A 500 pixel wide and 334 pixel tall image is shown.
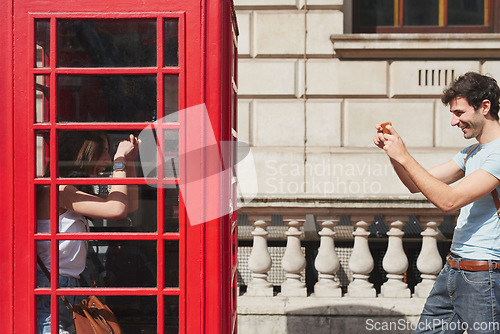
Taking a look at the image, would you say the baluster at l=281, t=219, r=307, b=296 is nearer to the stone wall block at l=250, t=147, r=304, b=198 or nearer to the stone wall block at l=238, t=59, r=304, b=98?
the stone wall block at l=250, t=147, r=304, b=198

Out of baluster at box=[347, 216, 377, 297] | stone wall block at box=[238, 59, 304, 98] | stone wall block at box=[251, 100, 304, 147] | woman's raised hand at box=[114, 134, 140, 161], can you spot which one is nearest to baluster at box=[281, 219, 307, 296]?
baluster at box=[347, 216, 377, 297]

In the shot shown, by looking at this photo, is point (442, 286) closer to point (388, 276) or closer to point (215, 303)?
point (215, 303)

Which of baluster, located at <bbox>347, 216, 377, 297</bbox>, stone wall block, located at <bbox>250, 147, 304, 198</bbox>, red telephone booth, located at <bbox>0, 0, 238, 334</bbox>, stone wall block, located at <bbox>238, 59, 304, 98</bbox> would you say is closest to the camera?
red telephone booth, located at <bbox>0, 0, 238, 334</bbox>

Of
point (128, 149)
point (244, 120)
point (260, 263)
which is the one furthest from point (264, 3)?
point (128, 149)

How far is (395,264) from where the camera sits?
3766 millimetres

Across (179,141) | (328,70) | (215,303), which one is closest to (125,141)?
(179,141)

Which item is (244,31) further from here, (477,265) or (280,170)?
(477,265)

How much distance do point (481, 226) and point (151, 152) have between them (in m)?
1.39

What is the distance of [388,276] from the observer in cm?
380

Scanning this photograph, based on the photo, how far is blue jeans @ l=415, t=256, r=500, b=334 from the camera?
7.34ft

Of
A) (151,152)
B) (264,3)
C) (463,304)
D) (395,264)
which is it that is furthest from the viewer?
(264,3)

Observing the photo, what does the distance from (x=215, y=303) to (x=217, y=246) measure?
23cm

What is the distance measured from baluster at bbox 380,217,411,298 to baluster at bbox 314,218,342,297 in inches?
13.1

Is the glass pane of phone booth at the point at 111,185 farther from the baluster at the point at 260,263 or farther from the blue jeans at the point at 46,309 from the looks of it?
Result: the baluster at the point at 260,263
